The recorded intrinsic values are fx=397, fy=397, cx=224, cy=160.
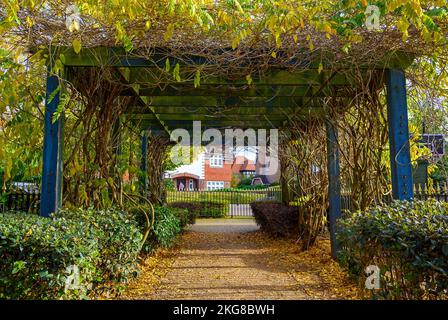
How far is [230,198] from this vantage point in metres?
18.0

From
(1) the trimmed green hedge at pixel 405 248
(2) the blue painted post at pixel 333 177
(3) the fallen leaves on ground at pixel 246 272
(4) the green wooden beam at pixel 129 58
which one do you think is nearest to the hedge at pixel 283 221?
(3) the fallen leaves on ground at pixel 246 272

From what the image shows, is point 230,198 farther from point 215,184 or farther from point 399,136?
point 215,184

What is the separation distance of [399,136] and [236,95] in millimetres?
2645

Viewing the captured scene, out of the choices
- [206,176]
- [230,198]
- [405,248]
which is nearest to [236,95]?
[405,248]

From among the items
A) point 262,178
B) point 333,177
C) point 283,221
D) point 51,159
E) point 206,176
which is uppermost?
point 206,176

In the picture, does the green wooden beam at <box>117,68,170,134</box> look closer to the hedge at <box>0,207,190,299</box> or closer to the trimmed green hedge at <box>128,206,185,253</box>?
the trimmed green hedge at <box>128,206,185,253</box>

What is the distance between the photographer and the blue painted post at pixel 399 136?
455cm

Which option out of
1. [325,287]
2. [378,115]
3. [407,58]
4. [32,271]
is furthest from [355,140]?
[32,271]

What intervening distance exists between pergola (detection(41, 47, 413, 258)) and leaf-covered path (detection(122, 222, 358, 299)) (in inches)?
35.6

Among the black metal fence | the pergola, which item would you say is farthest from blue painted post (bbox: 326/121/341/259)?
the black metal fence

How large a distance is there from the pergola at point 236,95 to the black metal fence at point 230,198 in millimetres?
9209

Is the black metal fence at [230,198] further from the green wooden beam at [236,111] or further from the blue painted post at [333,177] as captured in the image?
the blue painted post at [333,177]

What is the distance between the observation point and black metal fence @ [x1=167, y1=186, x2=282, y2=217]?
17.4 metres

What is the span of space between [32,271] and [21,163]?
2557mm
